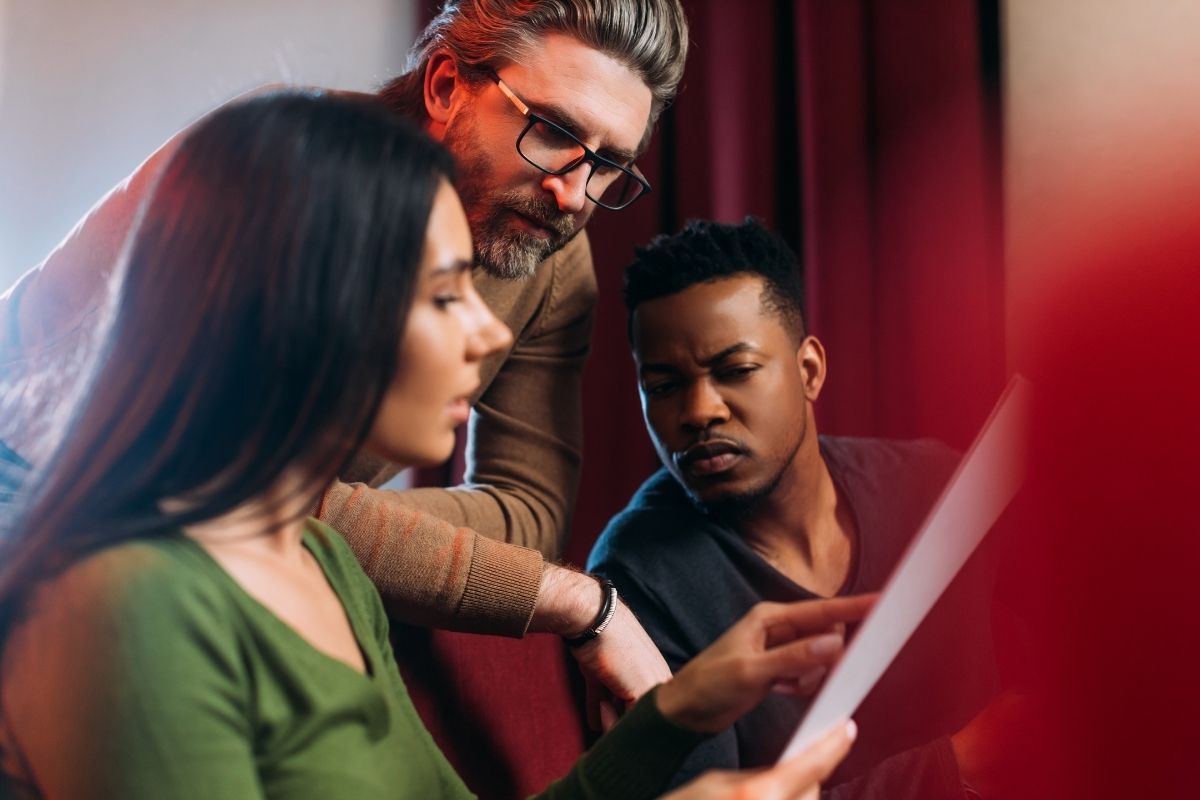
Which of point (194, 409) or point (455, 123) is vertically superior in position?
point (455, 123)

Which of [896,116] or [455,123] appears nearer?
[455,123]

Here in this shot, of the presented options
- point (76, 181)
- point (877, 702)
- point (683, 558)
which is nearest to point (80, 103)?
point (76, 181)

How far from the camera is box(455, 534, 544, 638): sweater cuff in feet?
3.01

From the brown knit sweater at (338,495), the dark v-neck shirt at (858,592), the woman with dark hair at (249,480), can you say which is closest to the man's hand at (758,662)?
the woman with dark hair at (249,480)

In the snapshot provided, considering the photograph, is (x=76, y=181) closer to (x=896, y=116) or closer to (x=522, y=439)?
(x=522, y=439)

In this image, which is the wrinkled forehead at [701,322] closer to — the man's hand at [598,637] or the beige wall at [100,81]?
the man's hand at [598,637]

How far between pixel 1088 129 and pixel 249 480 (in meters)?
1.53

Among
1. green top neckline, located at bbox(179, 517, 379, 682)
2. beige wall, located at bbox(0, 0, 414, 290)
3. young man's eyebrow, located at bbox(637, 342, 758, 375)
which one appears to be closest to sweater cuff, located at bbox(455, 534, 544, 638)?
green top neckline, located at bbox(179, 517, 379, 682)

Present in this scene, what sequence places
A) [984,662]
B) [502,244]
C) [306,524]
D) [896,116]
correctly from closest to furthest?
[306,524]
[502,244]
[984,662]
[896,116]

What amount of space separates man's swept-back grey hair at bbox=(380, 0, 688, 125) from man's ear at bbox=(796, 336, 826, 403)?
1.05 feet

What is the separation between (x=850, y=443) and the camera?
4.53 ft

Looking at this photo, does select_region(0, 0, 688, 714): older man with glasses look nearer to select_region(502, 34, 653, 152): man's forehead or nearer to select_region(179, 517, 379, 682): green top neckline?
select_region(502, 34, 653, 152): man's forehead

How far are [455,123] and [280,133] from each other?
0.60 meters

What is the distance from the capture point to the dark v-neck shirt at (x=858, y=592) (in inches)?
43.8
